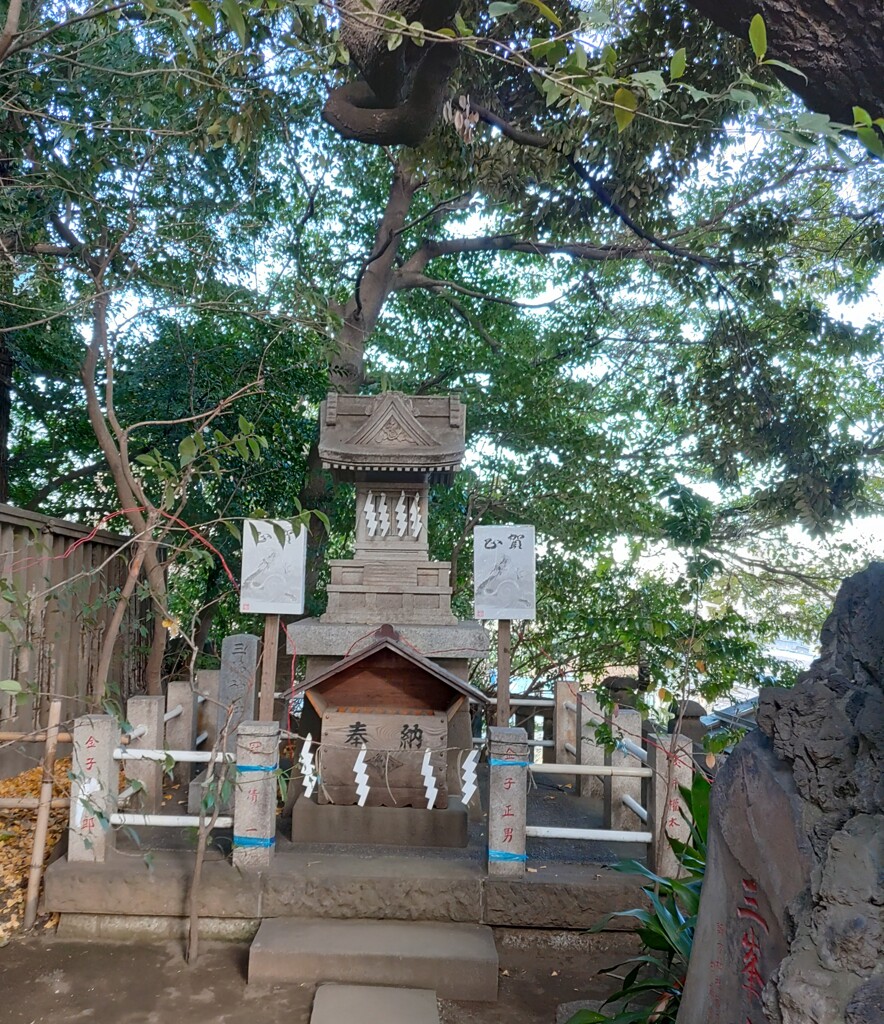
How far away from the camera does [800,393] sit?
23.6ft

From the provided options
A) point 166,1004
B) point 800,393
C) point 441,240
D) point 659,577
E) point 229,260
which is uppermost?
point 441,240

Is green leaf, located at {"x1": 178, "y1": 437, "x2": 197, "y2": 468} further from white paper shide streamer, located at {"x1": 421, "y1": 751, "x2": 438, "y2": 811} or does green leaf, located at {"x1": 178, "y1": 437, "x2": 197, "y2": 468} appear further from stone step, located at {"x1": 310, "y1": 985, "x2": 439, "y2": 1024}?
white paper shide streamer, located at {"x1": 421, "y1": 751, "x2": 438, "y2": 811}

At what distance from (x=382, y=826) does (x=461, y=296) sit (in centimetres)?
788

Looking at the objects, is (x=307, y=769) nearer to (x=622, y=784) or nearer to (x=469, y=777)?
(x=469, y=777)

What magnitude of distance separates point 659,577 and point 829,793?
8.57 metres

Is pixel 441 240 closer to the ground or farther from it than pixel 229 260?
farther from it

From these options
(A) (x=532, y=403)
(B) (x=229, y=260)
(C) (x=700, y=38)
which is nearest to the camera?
(C) (x=700, y=38)

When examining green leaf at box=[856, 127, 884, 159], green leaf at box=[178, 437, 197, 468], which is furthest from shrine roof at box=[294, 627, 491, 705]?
green leaf at box=[856, 127, 884, 159]

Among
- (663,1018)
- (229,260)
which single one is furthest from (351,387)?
(663,1018)

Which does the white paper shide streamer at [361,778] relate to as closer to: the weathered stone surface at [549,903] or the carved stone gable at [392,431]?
the weathered stone surface at [549,903]

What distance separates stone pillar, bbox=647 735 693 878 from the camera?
13.2ft

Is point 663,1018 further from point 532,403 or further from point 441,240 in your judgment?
point 441,240

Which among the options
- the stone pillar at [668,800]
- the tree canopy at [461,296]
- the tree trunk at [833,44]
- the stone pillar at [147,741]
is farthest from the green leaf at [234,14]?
the stone pillar at [147,741]

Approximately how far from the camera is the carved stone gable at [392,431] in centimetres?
579
